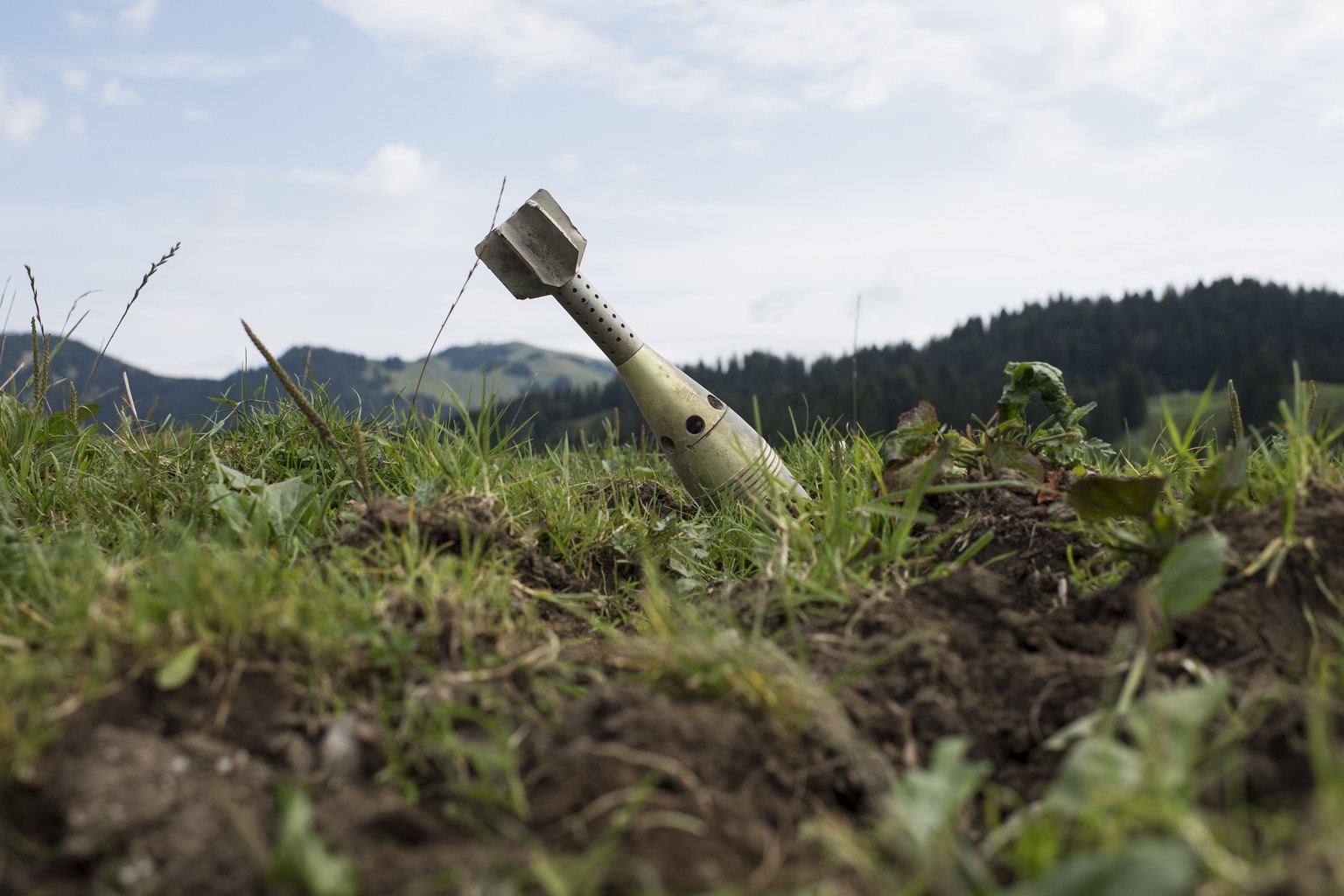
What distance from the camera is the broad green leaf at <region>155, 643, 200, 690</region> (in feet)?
6.05

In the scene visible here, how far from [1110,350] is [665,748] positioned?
5227 inches

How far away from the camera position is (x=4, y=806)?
5.53 ft

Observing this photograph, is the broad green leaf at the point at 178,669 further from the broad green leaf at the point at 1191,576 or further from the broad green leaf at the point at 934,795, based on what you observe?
the broad green leaf at the point at 1191,576

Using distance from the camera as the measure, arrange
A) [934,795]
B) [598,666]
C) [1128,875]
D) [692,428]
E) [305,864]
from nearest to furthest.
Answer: [1128,875]
[305,864]
[934,795]
[598,666]
[692,428]

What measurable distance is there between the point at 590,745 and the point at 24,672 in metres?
1.12

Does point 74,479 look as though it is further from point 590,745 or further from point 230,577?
point 590,745

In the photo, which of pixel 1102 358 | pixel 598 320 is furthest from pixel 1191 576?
pixel 1102 358

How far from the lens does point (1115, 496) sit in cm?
269

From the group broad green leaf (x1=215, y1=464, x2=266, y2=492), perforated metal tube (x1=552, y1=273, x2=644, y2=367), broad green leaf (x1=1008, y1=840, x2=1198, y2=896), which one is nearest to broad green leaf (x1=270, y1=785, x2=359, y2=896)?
broad green leaf (x1=1008, y1=840, x2=1198, y2=896)

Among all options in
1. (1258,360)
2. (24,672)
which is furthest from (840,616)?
(1258,360)

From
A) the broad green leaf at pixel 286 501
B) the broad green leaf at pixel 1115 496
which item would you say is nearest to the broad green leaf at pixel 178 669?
the broad green leaf at pixel 286 501

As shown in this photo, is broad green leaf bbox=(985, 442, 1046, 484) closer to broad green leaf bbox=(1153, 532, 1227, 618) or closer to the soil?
the soil

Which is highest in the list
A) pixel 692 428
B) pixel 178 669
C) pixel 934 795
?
pixel 178 669

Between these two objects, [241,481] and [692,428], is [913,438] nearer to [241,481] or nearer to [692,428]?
[692,428]
